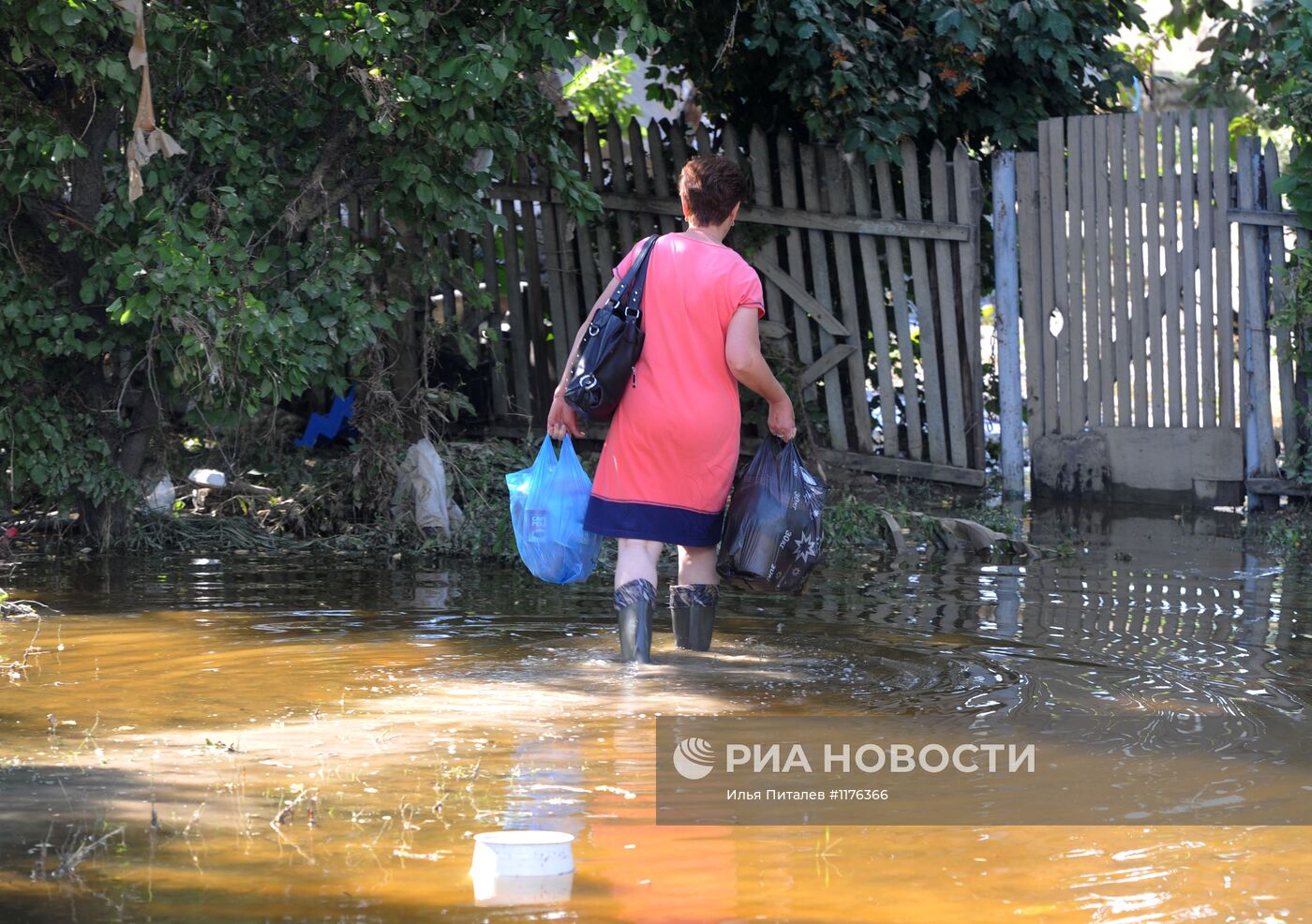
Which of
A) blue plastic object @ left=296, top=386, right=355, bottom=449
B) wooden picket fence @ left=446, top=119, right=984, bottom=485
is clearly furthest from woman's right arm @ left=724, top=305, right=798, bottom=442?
blue plastic object @ left=296, top=386, right=355, bottom=449

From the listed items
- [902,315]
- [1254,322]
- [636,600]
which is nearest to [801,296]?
[902,315]

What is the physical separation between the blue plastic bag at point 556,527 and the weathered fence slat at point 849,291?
3.86 m

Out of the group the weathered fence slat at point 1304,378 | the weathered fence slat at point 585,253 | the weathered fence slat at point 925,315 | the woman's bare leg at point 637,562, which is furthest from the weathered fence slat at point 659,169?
the woman's bare leg at point 637,562

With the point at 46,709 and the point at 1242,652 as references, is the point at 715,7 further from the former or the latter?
the point at 46,709

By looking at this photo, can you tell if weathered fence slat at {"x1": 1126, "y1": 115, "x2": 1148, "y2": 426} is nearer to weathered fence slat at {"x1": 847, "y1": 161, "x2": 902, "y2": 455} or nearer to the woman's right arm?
weathered fence slat at {"x1": 847, "y1": 161, "x2": 902, "y2": 455}

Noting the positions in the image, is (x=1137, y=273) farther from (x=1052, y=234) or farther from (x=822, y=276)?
(x=822, y=276)

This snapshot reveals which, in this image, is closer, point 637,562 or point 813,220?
point 637,562

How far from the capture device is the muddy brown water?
9.71 feet

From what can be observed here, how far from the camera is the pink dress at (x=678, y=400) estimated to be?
4.96 meters

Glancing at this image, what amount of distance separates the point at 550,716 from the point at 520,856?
4.59 ft

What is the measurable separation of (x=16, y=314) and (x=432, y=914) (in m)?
4.46

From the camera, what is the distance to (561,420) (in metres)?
5.21

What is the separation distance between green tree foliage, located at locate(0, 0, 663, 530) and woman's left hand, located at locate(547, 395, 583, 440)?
1.57m

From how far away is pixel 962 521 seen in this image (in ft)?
24.9
